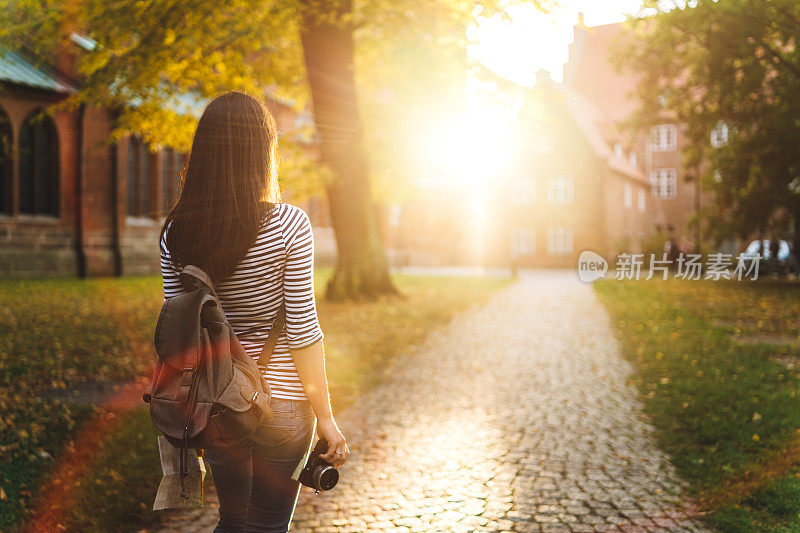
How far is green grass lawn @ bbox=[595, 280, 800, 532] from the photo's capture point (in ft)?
15.4

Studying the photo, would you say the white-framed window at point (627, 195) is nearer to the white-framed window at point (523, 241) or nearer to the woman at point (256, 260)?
the white-framed window at point (523, 241)

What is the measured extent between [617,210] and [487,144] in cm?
3551

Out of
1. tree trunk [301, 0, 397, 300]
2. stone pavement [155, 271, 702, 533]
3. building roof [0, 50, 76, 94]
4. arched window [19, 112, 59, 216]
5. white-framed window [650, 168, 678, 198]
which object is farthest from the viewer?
white-framed window [650, 168, 678, 198]

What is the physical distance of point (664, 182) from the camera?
58.7 m

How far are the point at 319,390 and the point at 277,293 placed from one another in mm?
320

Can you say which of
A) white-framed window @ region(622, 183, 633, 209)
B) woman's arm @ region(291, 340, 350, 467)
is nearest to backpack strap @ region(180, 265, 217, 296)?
woman's arm @ region(291, 340, 350, 467)

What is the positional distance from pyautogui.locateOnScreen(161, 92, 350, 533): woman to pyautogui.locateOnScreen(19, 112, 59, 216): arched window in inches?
961

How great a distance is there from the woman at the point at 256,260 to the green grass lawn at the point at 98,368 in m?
2.48

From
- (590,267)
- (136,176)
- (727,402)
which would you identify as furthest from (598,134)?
(727,402)

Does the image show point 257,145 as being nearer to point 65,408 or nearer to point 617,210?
point 65,408

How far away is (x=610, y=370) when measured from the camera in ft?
31.3

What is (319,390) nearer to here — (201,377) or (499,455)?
(201,377)

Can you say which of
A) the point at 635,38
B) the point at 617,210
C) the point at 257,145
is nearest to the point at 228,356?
the point at 257,145

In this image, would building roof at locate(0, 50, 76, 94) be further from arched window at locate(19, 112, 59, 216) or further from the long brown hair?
the long brown hair
